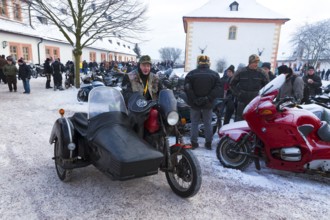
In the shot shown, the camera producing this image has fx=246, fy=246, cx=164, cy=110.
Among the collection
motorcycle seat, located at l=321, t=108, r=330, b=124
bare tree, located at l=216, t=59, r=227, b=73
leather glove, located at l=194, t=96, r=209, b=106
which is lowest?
motorcycle seat, located at l=321, t=108, r=330, b=124

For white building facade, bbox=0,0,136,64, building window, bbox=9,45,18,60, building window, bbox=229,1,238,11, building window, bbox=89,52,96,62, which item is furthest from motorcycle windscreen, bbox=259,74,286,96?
building window, bbox=89,52,96,62

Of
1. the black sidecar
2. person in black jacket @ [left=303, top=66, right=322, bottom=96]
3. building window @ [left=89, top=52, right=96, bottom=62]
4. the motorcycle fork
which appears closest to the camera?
the black sidecar

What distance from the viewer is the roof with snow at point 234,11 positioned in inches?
1216

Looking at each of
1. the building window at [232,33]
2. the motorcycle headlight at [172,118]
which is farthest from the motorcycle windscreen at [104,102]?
the building window at [232,33]

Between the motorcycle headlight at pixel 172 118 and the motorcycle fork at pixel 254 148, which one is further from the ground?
the motorcycle headlight at pixel 172 118

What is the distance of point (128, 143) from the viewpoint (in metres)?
2.56

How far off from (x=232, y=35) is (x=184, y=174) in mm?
31388

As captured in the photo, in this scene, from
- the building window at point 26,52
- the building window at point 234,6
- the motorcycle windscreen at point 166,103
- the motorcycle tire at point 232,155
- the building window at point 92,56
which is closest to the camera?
the motorcycle windscreen at point 166,103

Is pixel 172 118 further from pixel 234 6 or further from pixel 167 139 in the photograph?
pixel 234 6

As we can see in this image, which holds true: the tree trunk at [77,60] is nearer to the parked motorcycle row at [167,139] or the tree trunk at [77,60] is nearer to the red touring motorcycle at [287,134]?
the parked motorcycle row at [167,139]

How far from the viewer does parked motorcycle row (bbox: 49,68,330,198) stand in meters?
2.58

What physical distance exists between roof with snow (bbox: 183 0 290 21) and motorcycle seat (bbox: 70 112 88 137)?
2977 cm

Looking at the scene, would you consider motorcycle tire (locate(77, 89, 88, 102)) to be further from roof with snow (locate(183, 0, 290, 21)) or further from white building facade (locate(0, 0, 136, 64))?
roof with snow (locate(183, 0, 290, 21))

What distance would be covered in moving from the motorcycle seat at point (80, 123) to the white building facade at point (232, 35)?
29.0 m
